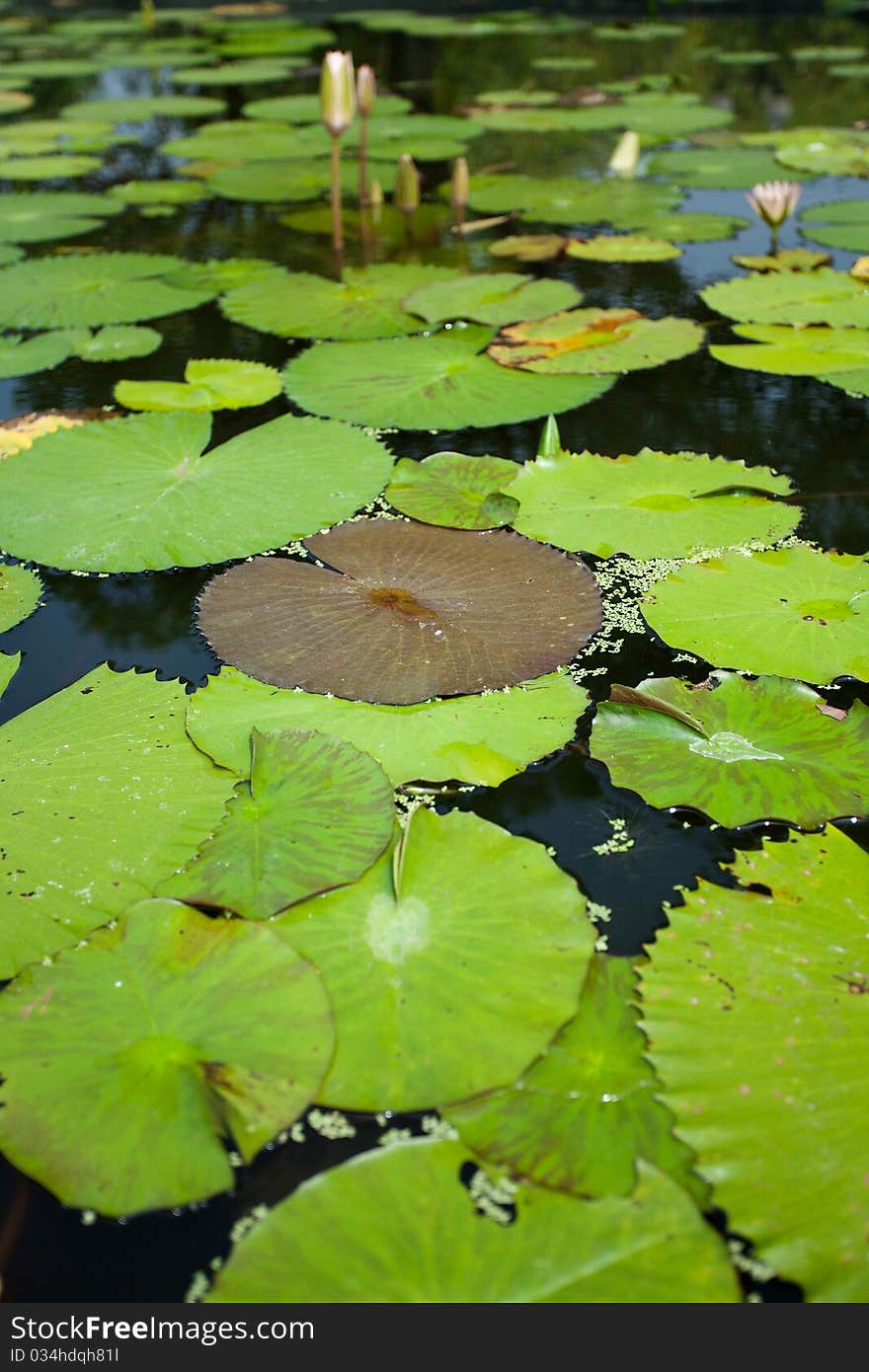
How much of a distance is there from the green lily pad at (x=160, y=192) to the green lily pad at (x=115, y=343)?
1.69 metres

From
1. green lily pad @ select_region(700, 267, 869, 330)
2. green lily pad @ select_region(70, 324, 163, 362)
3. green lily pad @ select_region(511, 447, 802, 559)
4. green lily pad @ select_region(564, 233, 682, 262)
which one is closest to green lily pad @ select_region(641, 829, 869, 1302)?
green lily pad @ select_region(511, 447, 802, 559)

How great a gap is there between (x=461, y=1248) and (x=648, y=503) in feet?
4.92

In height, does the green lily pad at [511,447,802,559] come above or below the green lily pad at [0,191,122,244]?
below

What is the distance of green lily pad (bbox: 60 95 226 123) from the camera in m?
6.16

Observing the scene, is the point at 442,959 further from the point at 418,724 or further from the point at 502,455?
the point at 502,455

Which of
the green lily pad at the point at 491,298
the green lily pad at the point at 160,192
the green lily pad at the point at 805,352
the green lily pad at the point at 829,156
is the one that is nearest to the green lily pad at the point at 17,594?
the green lily pad at the point at 491,298

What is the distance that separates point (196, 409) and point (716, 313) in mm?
1541

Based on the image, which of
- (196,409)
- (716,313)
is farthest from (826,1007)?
(716,313)

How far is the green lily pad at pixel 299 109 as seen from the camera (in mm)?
5918

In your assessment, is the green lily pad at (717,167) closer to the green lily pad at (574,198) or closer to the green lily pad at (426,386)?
the green lily pad at (574,198)

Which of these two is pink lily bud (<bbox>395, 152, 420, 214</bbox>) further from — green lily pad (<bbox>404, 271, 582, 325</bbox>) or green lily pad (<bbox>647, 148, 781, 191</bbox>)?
green lily pad (<bbox>647, 148, 781, 191</bbox>)

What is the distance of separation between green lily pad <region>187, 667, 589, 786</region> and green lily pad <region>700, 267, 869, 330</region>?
5.77ft

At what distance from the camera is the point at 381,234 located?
3857 millimetres

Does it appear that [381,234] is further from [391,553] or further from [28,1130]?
[28,1130]
